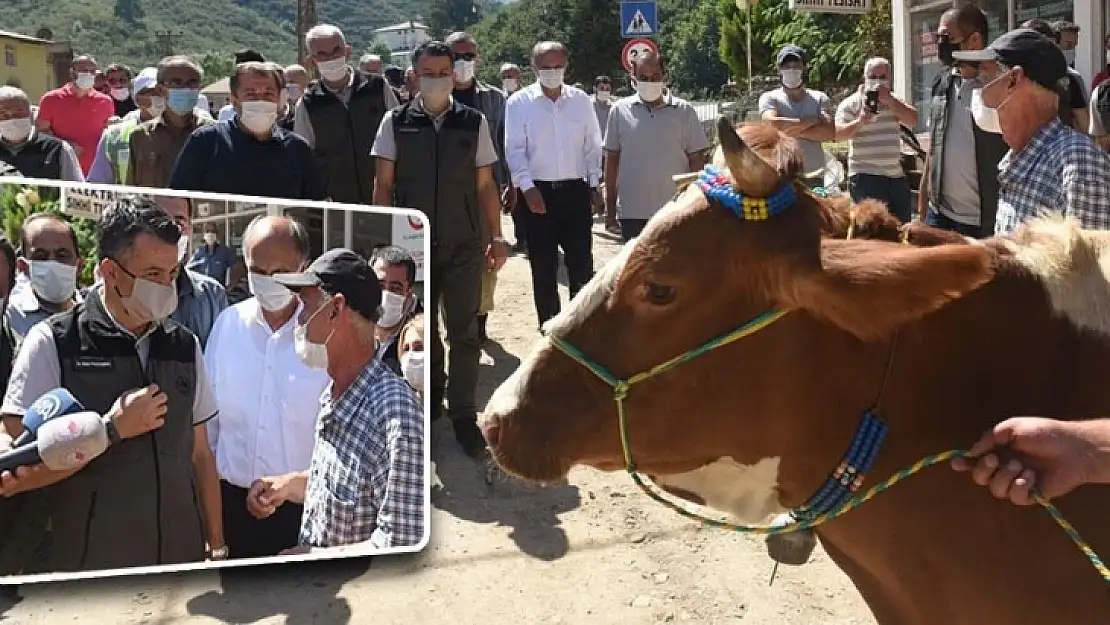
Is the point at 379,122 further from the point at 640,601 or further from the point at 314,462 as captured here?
the point at 314,462

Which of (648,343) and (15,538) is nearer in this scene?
(648,343)

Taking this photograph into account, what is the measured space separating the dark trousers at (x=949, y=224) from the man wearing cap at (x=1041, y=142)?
2.25 meters

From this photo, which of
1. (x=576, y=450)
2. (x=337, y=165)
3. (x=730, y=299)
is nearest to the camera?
(x=730, y=299)

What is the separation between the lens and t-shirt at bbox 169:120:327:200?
174 inches

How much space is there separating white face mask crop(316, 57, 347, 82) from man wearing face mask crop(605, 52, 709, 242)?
9.23 feet

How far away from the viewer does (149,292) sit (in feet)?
8.11

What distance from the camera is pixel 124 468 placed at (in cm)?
252

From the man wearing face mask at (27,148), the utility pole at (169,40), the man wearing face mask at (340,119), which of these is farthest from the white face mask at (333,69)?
the utility pole at (169,40)

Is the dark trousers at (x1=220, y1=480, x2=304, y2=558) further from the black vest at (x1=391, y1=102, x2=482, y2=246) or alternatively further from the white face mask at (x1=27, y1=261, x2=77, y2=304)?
the black vest at (x1=391, y1=102, x2=482, y2=246)

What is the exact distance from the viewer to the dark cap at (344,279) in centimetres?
273

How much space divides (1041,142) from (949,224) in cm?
261

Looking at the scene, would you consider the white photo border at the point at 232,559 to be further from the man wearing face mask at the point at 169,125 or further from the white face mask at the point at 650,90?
the white face mask at the point at 650,90

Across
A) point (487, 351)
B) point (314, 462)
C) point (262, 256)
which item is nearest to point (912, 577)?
point (314, 462)

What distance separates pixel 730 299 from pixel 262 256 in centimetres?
124
